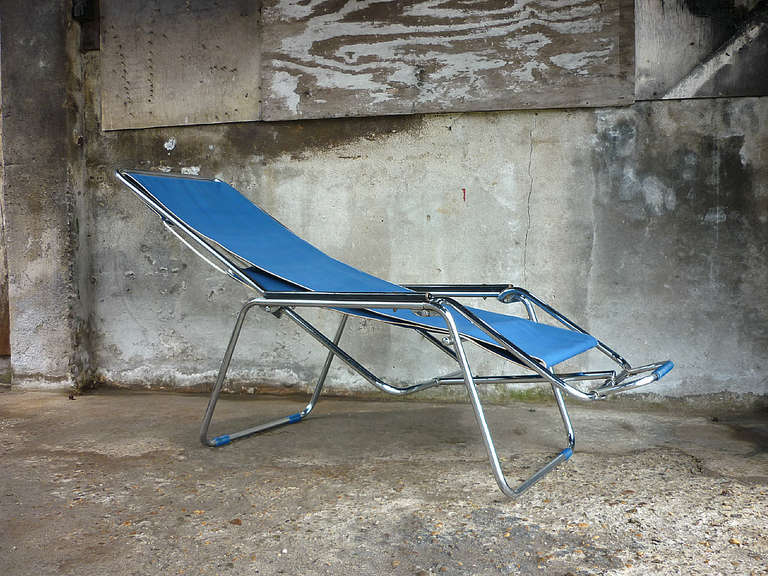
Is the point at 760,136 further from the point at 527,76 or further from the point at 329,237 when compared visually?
the point at 329,237

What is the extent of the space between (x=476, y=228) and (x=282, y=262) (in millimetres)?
1160

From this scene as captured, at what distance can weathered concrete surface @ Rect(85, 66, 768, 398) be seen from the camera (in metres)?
3.03

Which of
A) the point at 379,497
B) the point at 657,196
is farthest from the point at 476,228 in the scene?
the point at 379,497

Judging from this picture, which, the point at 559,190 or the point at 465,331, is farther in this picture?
the point at 559,190

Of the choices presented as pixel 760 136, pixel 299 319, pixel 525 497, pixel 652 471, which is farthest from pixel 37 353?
pixel 760 136

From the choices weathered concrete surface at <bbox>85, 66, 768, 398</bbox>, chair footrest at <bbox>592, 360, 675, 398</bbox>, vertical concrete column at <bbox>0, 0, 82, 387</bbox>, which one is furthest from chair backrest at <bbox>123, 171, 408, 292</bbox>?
vertical concrete column at <bbox>0, 0, 82, 387</bbox>

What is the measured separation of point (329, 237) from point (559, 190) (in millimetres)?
1130

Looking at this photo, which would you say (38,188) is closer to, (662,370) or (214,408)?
(214,408)

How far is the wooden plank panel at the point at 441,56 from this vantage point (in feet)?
10.0

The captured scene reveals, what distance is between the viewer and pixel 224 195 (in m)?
2.72

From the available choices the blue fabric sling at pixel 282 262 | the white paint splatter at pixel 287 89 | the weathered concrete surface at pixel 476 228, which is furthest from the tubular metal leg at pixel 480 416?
the white paint splatter at pixel 287 89

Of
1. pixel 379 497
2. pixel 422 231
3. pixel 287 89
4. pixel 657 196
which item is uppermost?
pixel 287 89

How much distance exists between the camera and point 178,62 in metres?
3.48

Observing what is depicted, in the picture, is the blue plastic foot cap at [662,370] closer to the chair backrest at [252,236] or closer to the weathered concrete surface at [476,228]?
the chair backrest at [252,236]
